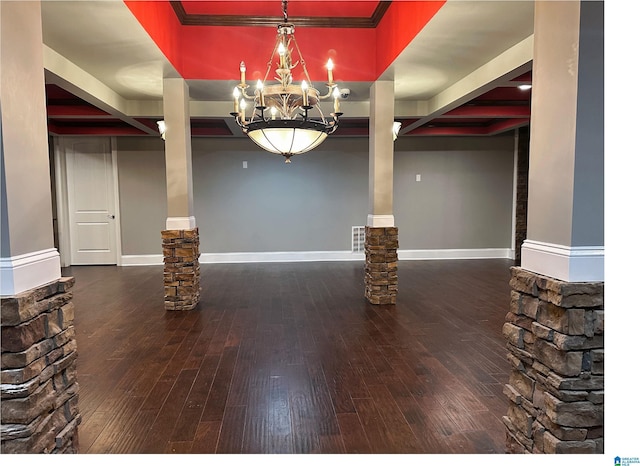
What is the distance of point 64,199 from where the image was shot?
731cm

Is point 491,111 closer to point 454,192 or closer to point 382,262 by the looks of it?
point 454,192

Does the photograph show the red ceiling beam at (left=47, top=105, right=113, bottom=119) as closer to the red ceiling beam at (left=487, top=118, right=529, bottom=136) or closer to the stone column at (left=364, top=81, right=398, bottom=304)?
the stone column at (left=364, top=81, right=398, bottom=304)

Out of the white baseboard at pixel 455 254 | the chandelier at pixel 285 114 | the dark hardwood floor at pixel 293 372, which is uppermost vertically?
the chandelier at pixel 285 114

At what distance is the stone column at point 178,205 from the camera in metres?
4.25

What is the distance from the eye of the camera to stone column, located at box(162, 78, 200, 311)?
4.25 meters

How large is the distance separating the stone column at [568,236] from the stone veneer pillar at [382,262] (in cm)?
291

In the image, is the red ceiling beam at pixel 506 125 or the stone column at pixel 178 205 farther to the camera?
the red ceiling beam at pixel 506 125

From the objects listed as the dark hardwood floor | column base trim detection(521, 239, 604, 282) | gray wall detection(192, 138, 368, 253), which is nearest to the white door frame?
gray wall detection(192, 138, 368, 253)

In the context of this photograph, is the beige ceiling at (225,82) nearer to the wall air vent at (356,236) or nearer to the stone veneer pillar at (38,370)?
the stone veneer pillar at (38,370)

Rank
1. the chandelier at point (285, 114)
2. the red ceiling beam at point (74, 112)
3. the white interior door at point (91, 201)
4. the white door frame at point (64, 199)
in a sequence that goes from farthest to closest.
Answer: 1. the white interior door at point (91, 201)
2. the white door frame at point (64, 199)
3. the red ceiling beam at point (74, 112)
4. the chandelier at point (285, 114)

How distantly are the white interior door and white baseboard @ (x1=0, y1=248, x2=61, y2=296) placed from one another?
6.51 meters

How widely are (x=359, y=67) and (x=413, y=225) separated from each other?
4235mm

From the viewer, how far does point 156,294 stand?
17.0ft

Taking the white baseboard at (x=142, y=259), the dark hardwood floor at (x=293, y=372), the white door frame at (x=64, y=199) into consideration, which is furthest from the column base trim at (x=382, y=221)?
the white door frame at (x=64, y=199)
